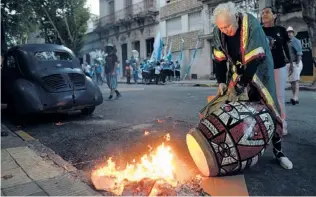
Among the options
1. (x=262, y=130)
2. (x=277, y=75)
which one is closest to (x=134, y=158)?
(x=262, y=130)

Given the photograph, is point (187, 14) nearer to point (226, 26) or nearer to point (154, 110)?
point (154, 110)

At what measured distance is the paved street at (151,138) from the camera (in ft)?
10.7

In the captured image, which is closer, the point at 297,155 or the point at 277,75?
the point at 297,155

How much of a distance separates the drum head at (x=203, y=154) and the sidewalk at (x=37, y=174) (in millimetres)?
1047

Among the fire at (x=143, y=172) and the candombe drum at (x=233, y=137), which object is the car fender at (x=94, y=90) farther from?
the candombe drum at (x=233, y=137)

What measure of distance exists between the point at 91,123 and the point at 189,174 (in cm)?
382

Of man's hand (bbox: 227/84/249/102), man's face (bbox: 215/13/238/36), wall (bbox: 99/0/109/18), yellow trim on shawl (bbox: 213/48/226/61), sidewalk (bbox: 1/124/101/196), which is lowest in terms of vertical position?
sidewalk (bbox: 1/124/101/196)

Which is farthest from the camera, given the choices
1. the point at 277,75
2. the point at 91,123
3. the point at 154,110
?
the point at 154,110

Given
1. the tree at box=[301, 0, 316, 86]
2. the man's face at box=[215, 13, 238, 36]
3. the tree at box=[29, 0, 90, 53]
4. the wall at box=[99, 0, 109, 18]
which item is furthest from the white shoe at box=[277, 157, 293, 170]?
the wall at box=[99, 0, 109, 18]

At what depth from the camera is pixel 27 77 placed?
710 cm

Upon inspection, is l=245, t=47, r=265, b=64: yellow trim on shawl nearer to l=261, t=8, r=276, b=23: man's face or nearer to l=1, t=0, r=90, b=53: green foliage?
l=261, t=8, r=276, b=23: man's face

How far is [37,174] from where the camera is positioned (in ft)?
11.8

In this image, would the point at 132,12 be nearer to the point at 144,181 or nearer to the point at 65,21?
the point at 65,21

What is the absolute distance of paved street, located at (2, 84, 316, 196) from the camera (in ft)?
10.7
